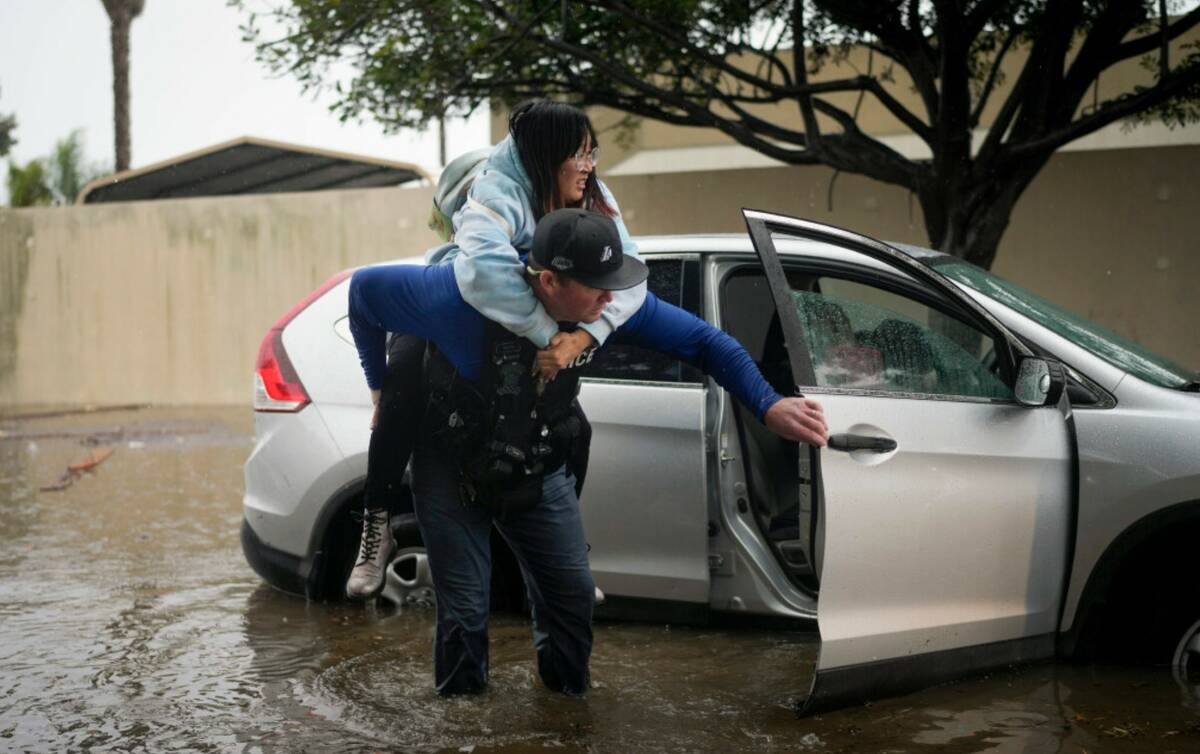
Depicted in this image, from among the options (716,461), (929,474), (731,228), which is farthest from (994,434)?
(731,228)

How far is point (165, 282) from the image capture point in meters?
18.0

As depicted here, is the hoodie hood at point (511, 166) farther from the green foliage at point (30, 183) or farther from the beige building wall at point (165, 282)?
the green foliage at point (30, 183)

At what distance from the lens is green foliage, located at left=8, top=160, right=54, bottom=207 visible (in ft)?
110

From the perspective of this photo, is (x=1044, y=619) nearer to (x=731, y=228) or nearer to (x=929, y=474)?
(x=929, y=474)

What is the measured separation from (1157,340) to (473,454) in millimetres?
10409

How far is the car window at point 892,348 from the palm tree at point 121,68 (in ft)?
88.1

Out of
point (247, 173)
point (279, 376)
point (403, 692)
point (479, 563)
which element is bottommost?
point (403, 692)

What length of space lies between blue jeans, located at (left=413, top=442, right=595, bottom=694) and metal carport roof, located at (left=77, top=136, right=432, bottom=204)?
14794mm

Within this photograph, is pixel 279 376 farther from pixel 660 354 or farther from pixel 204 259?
pixel 204 259

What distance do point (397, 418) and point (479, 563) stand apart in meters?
0.54

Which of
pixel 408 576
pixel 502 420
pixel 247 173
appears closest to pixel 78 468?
pixel 408 576

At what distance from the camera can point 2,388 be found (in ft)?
61.3

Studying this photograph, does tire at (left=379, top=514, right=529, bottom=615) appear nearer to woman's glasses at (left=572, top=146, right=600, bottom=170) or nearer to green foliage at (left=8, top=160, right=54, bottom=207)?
woman's glasses at (left=572, top=146, right=600, bottom=170)

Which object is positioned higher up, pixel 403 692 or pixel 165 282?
pixel 165 282
